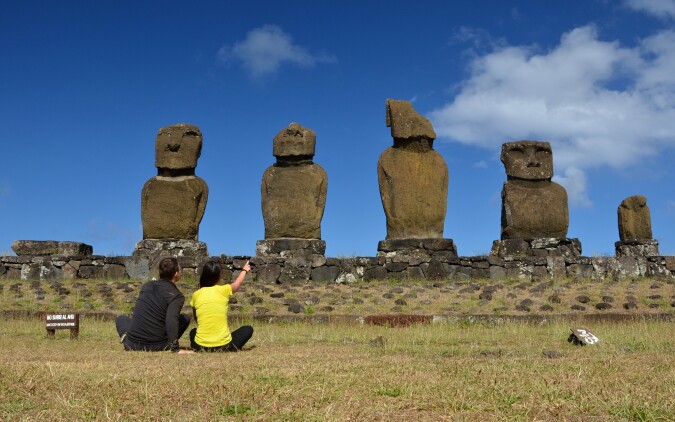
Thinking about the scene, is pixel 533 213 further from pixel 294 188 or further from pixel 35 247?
pixel 35 247

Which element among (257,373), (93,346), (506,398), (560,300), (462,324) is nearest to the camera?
(506,398)

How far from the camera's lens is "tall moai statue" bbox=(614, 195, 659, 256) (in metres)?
22.5

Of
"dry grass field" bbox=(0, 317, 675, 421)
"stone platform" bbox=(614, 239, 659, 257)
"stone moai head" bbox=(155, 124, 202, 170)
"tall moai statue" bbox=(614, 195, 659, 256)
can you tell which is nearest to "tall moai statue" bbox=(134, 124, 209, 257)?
"stone moai head" bbox=(155, 124, 202, 170)

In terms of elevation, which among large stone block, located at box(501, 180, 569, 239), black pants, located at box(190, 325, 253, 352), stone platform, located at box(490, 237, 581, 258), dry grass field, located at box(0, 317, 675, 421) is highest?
large stone block, located at box(501, 180, 569, 239)

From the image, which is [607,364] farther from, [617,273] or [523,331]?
[617,273]

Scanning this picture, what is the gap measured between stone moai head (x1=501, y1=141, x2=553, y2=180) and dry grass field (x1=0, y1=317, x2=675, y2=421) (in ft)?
35.1

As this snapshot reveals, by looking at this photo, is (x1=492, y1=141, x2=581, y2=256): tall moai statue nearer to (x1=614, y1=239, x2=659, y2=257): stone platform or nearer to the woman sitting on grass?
(x1=614, y1=239, x2=659, y2=257): stone platform

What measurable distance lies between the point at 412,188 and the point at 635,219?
26.7ft

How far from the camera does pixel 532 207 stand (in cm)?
1944

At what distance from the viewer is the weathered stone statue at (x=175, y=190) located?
2005 cm

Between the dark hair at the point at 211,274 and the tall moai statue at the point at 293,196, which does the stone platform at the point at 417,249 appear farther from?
the dark hair at the point at 211,274

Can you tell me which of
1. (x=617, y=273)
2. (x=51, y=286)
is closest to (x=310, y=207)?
(x=51, y=286)

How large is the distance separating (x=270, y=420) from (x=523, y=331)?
7.22 metres

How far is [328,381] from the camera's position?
19.4 ft
